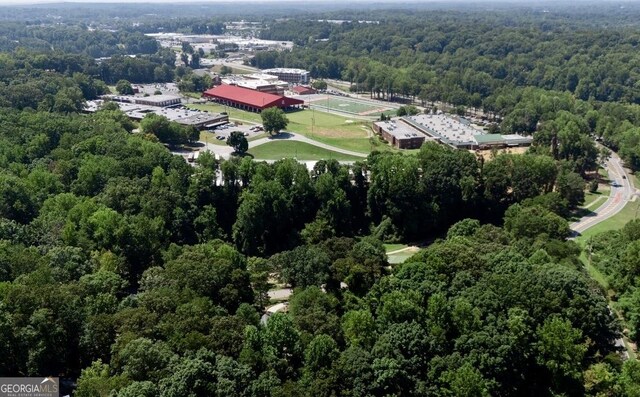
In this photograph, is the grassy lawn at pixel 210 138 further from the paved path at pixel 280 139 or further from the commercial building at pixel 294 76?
the commercial building at pixel 294 76

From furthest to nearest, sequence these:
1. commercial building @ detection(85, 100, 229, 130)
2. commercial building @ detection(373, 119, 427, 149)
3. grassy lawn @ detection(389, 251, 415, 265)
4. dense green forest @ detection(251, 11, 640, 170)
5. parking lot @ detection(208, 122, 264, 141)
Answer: dense green forest @ detection(251, 11, 640, 170)
commercial building @ detection(85, 100, 229, 130)
parking lot @ detection(208, 122, 264, 141)
commercial building @ detection(373, 119, 427, 149)
grassy lawn @ detection(389, 251, 415, 265)

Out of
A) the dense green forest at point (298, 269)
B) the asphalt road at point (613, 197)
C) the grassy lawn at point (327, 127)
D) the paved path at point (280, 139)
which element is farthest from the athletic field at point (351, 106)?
the asphalt road at point (613, 197)

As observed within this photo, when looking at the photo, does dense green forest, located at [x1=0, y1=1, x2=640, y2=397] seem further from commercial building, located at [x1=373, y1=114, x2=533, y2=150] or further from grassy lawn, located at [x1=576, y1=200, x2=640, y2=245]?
commercial building, located at [x1=373, y1=114, x2=533, y2=150]

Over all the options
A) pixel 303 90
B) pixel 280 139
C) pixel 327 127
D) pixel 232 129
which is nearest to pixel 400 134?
pixel 327 127

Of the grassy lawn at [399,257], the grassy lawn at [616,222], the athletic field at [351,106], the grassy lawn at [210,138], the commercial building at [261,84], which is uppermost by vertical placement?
the commercial building at [261,84]

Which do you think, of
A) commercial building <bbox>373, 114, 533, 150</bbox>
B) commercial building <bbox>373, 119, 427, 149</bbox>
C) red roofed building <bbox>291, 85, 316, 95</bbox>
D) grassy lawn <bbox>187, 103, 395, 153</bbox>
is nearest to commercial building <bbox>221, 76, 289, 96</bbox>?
red roofed building <bbox>291, 85, 316, 95</bbox>

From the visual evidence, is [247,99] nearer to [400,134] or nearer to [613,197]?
[400,134]

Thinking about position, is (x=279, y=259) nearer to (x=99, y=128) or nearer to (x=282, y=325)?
(x=282, y=325)
